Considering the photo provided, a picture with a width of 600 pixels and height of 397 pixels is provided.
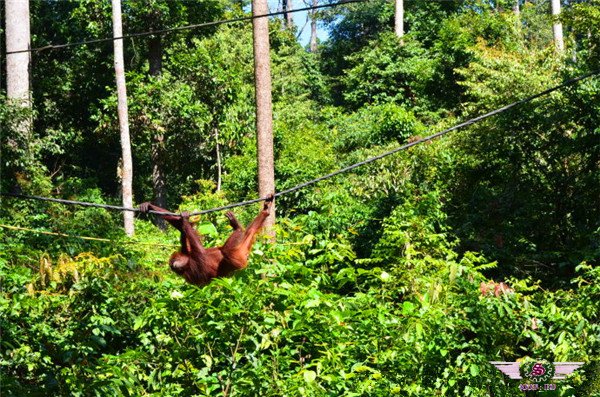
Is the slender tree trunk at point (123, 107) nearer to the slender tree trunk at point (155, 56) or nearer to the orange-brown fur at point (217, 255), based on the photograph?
the slender tree trunk at point (155, 56)

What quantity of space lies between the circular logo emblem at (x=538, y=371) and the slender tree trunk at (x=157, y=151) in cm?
1146

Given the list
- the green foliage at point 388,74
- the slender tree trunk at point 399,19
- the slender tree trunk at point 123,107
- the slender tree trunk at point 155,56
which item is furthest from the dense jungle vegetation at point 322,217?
the slender tree trunk at point 123,107

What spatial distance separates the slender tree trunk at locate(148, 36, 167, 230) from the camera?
16422 millimetres

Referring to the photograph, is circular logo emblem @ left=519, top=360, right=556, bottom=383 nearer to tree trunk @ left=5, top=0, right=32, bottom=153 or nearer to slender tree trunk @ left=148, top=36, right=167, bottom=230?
tree trunk @ left=5, top=0, right=32, bottom=153

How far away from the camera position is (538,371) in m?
5.54

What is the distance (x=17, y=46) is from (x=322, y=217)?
6.24 metres

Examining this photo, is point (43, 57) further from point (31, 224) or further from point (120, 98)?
point (31, 224)

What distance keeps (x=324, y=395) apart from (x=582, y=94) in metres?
6.92

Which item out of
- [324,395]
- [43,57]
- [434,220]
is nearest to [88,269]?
[324,395]

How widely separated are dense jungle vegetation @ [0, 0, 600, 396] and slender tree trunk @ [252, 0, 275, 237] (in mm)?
631

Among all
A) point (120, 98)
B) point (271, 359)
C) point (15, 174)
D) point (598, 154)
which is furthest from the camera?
point (120, 98)

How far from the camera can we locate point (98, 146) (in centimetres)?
1875

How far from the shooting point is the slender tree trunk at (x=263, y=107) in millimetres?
8688

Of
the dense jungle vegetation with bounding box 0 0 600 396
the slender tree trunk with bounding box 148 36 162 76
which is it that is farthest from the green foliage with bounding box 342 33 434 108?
the slender tree trunk with bounding box 148 36 162 76
